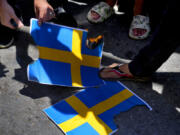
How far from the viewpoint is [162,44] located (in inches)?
52.7

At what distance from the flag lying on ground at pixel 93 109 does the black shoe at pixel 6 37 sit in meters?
0.86

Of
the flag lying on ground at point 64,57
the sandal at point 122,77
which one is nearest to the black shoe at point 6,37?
the flag lying on ground at point 64,57

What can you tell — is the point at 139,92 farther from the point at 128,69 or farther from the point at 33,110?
the point at 33,110

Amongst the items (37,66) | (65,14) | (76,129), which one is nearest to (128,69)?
(76,129)

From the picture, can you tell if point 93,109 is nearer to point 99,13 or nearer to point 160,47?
point 160,47

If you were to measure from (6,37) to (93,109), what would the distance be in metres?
1.13

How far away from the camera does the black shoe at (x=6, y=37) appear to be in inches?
81.6

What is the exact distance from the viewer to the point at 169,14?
1.21m

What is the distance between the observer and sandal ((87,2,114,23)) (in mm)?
2317

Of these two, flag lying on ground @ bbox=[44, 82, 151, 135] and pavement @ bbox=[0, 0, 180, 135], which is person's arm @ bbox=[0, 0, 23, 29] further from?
flag lying on ground @ bbox=[44, 82, 151, 135]

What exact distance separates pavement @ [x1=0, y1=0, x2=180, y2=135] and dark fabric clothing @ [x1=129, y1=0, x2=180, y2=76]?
0.27m

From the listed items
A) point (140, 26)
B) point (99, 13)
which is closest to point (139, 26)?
point (140, 26)

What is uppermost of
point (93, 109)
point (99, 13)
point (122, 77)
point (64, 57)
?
point (99, 13)

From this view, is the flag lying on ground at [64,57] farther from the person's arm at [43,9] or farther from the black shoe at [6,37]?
the black shoe at [6,37]
